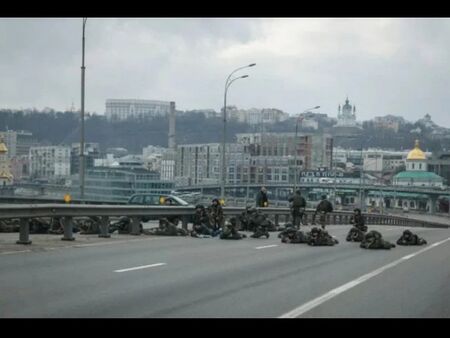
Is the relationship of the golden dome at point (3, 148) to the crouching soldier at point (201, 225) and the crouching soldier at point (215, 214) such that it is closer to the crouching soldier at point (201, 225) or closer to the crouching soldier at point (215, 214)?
the crouching soldier at point (201, 225)

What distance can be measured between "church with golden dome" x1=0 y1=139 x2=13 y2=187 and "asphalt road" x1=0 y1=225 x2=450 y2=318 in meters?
24.6

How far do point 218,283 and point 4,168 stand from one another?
35276 millimetres

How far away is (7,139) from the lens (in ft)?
151

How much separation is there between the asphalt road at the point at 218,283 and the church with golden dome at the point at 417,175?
58.9m

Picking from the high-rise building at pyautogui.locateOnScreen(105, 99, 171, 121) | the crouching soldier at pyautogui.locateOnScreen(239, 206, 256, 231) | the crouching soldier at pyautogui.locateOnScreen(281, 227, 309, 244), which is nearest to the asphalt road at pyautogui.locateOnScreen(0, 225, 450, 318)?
the crouching soldier at pyautogui.locateOnScreen(281, 227, 309, 244)

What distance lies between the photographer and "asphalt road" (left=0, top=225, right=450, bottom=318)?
988 cm

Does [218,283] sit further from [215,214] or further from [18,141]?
[18,141]

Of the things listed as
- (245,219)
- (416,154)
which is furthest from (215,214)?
(416,154)

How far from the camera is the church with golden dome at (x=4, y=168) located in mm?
42719

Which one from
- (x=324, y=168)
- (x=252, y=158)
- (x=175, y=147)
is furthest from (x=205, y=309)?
(x=324, y=168)

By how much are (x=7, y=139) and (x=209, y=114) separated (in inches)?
1278

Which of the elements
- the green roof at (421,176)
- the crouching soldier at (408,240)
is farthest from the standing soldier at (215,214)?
the green roof at (421,176)

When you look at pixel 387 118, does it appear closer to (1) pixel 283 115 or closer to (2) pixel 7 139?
(1) pixel 283 115

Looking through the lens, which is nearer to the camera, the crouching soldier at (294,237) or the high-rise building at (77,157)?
the crouching soldier at (294,237)
